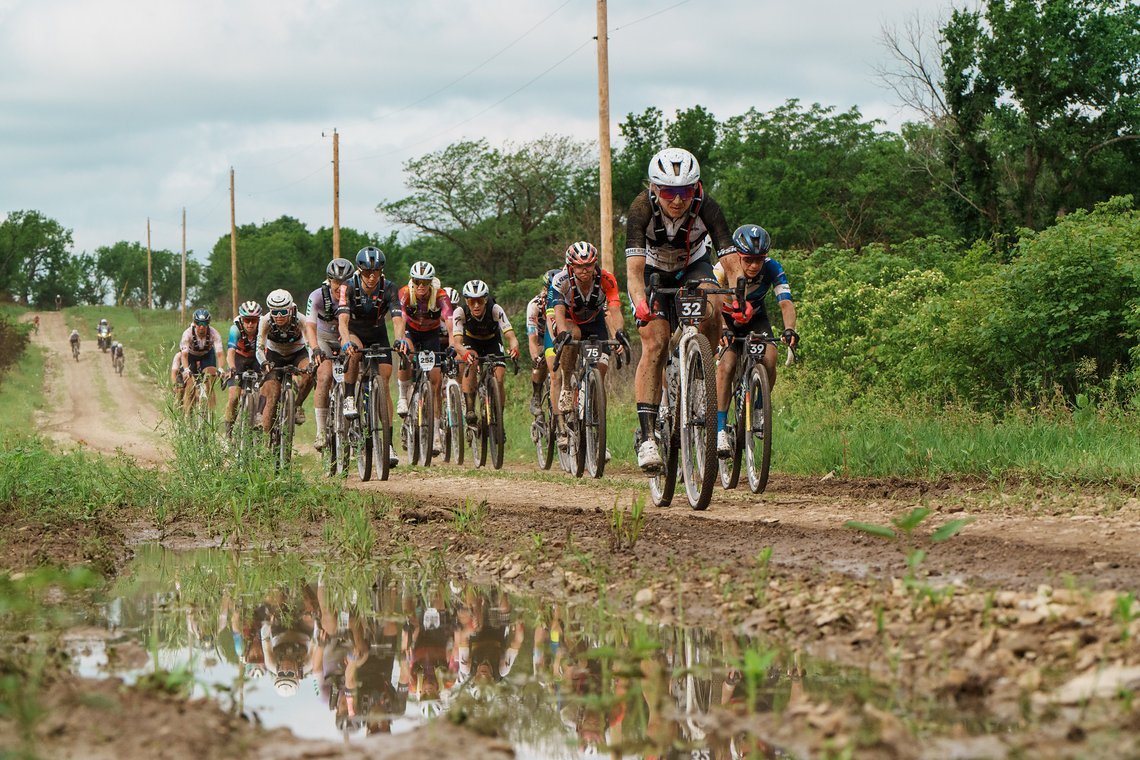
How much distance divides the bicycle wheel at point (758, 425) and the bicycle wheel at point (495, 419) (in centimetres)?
508

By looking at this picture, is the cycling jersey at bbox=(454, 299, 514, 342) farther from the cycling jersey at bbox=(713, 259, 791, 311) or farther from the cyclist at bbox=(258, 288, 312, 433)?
Answer: the cycling jersey at bbox=(713, 259, 791, 311)

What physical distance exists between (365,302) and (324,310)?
0.89 m

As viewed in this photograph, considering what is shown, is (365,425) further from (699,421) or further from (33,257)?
(33,257)

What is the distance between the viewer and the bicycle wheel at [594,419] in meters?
12.2

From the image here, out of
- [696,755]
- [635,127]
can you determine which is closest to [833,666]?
[696,755]

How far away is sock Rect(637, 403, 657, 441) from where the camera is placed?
9203 mm

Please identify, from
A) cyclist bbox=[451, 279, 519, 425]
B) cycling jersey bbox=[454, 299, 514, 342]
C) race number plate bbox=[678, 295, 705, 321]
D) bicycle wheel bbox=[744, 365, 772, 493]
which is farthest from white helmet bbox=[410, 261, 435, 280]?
race number plate bbox=[678, 295, 705, 321]

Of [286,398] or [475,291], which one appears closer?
[475,291]

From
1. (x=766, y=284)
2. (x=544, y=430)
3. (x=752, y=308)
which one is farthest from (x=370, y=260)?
(x=752, y=308)

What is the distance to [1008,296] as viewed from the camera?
15.5 metres

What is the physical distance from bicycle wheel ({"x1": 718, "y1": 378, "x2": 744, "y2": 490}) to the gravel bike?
69 centimetres

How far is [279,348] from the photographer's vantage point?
49.6 feet

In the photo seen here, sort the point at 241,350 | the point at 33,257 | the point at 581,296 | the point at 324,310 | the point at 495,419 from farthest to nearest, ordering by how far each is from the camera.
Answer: the point at 33,257 → the point at 241,350 → the point at 495,419 → the point at 324,310 → the point at 581,296

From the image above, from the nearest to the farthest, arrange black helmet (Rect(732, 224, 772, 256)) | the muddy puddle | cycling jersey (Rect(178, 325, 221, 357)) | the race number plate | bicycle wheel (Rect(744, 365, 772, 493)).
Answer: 1. the muddy puddle
2. the race number plate
3. bicycle wheel (Rect(744, 365, 772, 493))
4. black helmet (Rect(732, 224, 772, 256))
5. cycling jersey (Rect(178, 325, 221, 357))
